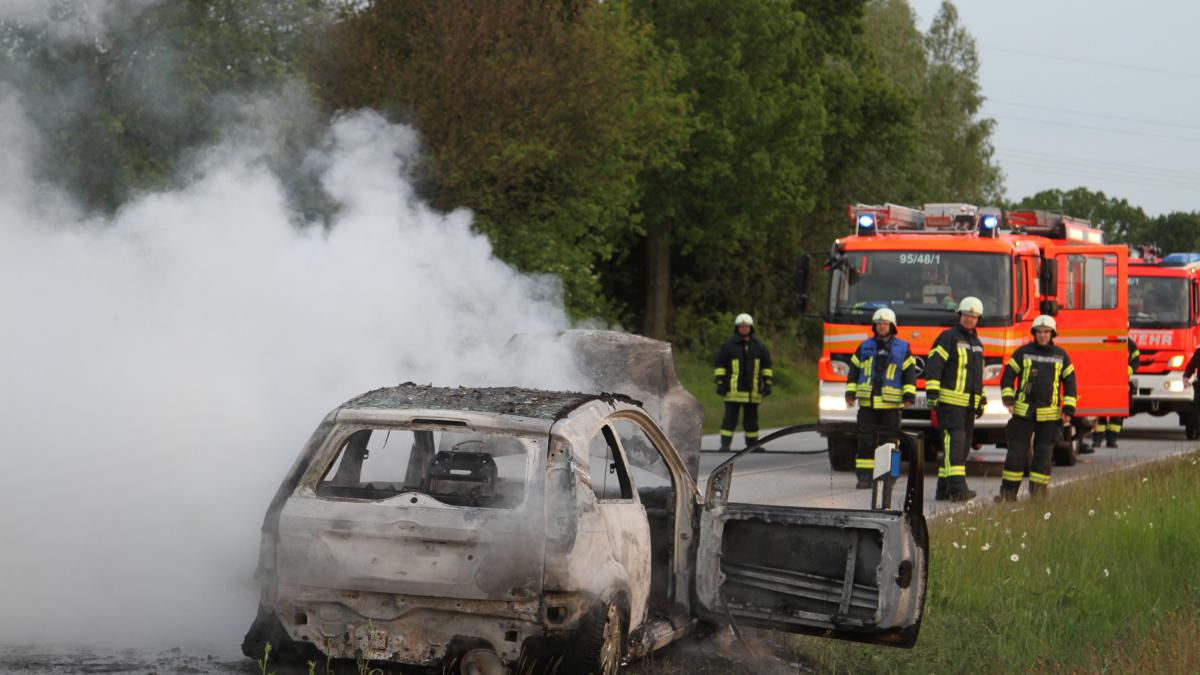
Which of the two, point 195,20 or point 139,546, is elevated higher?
point 195,20

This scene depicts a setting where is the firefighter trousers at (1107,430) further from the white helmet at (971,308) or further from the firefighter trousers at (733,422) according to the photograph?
the white helmet at (971,308)

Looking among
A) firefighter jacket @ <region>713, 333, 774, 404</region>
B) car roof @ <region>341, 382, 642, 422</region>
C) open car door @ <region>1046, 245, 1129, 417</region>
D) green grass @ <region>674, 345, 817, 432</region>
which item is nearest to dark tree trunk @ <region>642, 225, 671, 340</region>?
green grass @ <region>674, 345, 817, 432</region>

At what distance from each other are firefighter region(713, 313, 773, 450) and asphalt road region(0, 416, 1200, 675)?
460mm

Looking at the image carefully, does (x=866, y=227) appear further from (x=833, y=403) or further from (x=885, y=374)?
(x=885, y=374)

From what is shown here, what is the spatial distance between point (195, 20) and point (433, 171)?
16.8 ft

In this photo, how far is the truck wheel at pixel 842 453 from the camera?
17.9m

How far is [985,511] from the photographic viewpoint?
12367 mm

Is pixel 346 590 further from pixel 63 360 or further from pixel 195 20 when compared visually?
pixel 195 20

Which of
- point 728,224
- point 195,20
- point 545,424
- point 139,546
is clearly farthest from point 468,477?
point 728,224

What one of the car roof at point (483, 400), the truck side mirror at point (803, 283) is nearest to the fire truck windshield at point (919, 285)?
the truck side mirror at point (803, 283)

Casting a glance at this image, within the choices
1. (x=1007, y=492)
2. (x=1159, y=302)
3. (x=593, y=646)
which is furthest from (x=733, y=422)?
(x=593, y=646)

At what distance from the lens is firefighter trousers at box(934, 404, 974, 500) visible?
48.1ft

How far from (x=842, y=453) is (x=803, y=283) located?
1.91m

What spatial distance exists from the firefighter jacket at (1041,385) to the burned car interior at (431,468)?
24.7 ft
